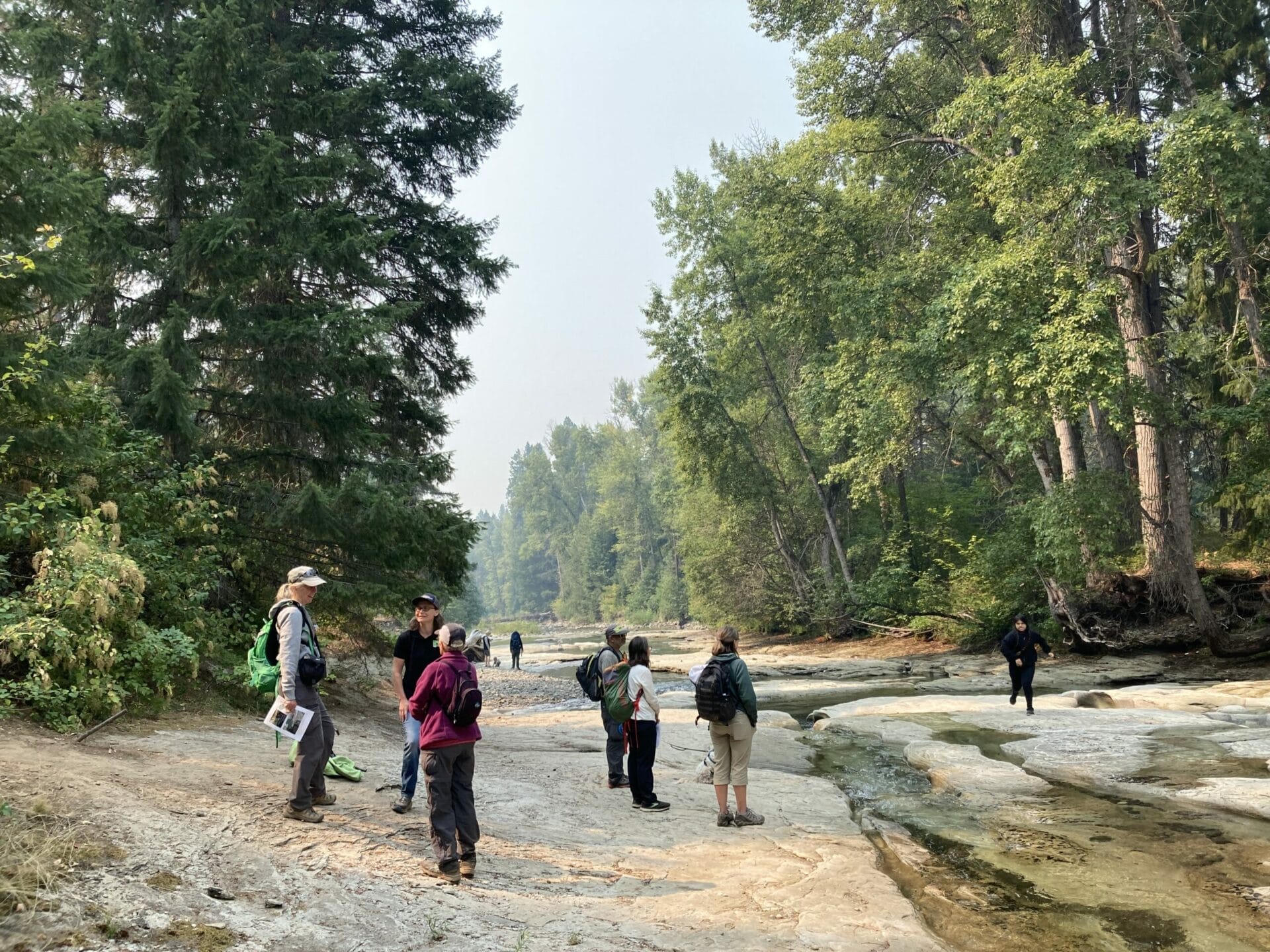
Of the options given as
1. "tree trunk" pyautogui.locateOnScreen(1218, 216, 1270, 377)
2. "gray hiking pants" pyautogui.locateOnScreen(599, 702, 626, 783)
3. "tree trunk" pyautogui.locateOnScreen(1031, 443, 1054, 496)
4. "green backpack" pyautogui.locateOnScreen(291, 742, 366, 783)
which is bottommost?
"gray hiking pants" pyautogui.locateOnScreen(599, 702, 626, 783)

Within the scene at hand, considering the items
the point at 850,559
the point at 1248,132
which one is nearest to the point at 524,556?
the point at 850,559

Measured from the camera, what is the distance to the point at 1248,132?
15.5 metres

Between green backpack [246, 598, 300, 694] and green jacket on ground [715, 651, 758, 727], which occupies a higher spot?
green backpack [246, 598, 300, 694]

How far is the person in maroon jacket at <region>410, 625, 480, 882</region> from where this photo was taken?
5.02 metres

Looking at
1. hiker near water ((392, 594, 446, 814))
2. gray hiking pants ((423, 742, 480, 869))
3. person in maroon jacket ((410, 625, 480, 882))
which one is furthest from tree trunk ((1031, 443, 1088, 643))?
gray hiking pants ((423, 742, 480, 869))

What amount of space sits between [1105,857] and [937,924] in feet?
6.98

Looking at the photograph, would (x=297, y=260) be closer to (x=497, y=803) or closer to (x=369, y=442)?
(x=369, y=442)

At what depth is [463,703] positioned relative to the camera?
521 centimetres

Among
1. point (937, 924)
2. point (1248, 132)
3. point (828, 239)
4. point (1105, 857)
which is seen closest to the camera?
point (937, 924)

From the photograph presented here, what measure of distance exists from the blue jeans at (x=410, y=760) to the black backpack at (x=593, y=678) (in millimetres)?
2091

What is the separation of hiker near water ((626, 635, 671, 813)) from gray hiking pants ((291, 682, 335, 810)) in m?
2.89

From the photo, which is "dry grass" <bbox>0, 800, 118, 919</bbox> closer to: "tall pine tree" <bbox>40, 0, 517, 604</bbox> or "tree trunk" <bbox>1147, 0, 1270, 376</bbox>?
"tall pine tree" <bbox>40, 0, 517, 604</bbox>

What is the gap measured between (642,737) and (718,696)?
1.07 metres

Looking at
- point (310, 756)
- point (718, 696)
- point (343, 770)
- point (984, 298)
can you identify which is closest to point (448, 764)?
point (310, 756)
